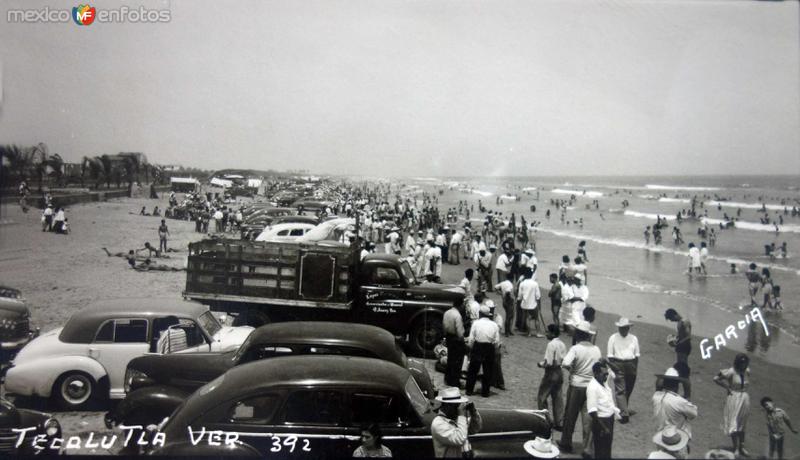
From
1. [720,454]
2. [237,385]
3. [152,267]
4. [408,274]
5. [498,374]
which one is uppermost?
[408,274]

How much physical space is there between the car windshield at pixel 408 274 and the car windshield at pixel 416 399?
3.21m

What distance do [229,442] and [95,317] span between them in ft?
8.47

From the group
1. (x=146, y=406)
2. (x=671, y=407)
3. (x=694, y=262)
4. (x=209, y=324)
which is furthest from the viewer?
→ (x=694, y=262)

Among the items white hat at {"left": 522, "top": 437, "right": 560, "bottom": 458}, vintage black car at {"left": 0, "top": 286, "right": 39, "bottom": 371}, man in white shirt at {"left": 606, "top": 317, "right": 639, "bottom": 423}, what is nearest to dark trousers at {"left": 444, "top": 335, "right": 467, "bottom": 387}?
man in white shirt at {"left": 606, "top": 317, "right": 639, "bottom": 423}

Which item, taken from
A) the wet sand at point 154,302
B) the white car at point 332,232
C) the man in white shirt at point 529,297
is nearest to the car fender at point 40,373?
the wet sand at point 154,302

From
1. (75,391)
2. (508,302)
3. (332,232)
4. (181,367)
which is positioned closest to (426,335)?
(508,302)

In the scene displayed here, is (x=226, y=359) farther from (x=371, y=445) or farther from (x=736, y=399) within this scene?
(x=736, y=399)

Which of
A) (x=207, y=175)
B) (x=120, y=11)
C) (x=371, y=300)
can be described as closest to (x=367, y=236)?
(x=207, y=175)

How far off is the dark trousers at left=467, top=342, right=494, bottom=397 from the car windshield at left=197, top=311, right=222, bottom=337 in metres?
2.74

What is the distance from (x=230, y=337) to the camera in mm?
5441

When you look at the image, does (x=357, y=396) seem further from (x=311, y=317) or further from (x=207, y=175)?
(x=207, y=175)

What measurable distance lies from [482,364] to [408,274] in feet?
6.15

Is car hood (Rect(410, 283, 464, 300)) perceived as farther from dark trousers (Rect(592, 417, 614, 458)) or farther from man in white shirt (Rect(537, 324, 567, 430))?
dark trousers (Rect(592, 417, 614, 458))

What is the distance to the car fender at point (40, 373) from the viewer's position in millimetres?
4715
